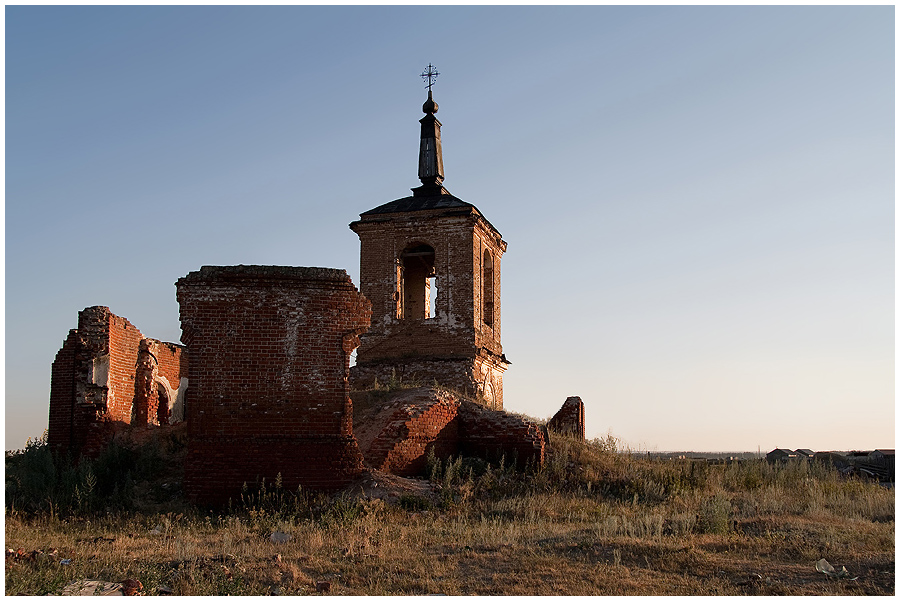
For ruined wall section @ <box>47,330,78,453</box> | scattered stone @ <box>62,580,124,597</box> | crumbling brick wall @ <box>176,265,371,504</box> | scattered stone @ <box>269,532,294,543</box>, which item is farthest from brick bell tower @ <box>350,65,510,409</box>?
scattered stone @ <box>62,580,124,597</box>

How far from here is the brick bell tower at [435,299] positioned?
707 inches

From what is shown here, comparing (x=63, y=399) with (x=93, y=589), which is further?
(x=63, y=399)

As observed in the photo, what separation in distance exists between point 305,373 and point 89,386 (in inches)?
167

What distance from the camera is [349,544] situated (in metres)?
7.70

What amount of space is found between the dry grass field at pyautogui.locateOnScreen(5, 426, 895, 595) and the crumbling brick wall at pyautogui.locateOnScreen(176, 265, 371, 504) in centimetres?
40

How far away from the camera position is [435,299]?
723 inches

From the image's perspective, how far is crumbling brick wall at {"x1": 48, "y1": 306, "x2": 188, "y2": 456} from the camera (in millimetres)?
12227

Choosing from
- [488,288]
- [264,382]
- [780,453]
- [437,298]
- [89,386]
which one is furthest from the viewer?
[780,453]

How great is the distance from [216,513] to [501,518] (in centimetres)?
332

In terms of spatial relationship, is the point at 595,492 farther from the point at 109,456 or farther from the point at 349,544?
the point at 109,456

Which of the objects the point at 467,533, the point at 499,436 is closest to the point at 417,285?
the point at 499,436

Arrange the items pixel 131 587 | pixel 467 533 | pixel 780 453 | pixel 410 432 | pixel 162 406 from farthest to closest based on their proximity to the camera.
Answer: pixel 780 453 < pixel 162 406 < pixel 410 432 < pixel 467 533 < pixel 131 587

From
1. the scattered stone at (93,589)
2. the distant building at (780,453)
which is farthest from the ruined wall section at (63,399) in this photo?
the distant building at (780,453)

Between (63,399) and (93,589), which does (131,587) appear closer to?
(93,589)
